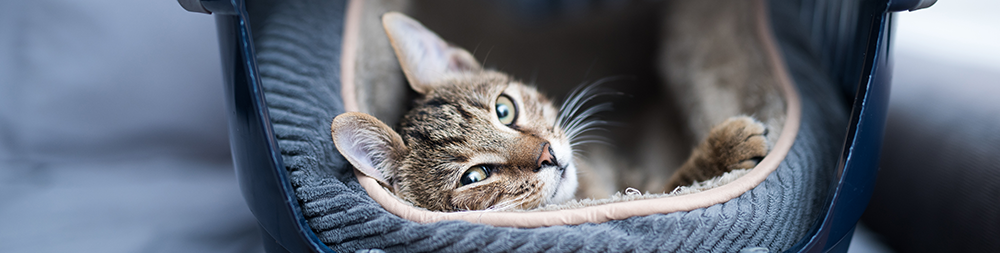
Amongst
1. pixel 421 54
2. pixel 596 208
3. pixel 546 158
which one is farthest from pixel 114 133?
pixel 596 208

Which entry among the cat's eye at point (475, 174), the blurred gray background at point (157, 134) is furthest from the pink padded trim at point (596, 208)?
the blurred gray background at point (157, 134)

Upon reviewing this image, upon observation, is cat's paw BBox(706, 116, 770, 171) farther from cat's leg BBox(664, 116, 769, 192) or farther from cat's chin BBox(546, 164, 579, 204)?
cat's chin BBox(546, 164, 579, 204)

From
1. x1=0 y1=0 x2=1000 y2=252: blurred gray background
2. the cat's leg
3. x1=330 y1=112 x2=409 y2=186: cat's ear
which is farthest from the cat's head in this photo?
x1=0 y1=0 x2=1000 y2=252: blurred gray background

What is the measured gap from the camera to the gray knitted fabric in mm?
633

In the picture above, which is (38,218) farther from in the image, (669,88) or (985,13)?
(985,13)

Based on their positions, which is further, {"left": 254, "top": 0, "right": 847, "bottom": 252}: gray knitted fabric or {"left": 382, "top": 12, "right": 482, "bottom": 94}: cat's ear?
{"left": 382, "top": 12, "right": 482, "bottom": 94}: cat's ear

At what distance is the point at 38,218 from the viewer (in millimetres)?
1175

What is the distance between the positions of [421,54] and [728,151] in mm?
636

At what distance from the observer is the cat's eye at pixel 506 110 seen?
90cm

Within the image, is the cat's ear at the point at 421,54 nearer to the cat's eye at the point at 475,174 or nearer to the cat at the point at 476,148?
the cat at the point at 476,148

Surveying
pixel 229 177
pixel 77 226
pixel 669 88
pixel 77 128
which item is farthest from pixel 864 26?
pixel 77 128

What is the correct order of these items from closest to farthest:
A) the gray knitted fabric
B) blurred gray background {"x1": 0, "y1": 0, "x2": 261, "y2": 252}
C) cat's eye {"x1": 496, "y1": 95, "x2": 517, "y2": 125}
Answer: the gray knitted fabric, cat's eye {"x1": 496, "y1": 95, "x2": 517, "y2": 125}, blurred gray background {"x1": 0, "y1": 0, "x2": 261, "y2": 252}

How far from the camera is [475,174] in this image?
0.80m

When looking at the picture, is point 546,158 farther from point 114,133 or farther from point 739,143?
point 114,133
